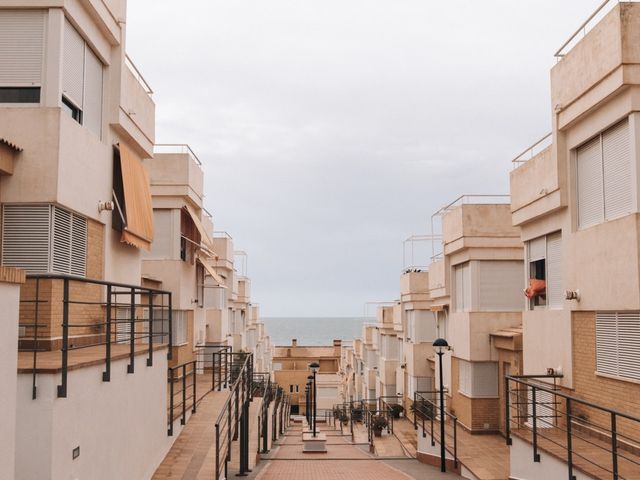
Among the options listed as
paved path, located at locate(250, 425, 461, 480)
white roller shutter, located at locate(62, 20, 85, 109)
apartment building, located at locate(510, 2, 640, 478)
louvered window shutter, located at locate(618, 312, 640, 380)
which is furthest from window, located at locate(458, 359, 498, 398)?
white roller shutter, located at locate(62, 20, 85, 109)

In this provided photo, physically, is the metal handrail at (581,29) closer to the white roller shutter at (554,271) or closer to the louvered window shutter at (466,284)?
the white roller shutter at (554,271)

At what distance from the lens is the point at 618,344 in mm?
12562

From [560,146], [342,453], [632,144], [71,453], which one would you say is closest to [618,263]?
[632,144]

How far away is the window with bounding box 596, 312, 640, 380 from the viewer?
12.0 m

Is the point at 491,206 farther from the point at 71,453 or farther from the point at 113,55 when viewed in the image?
the point at 71,453

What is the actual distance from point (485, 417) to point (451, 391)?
293cm

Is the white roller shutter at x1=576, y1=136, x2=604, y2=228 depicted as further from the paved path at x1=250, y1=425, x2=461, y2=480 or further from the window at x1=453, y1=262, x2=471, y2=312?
the window at x1=453, y1=262, x2=471, y2=312

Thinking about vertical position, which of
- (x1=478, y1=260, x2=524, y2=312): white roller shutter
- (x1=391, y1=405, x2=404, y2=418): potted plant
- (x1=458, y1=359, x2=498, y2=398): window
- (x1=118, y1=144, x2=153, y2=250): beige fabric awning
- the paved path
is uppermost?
(x1=118, y1=144, x2=153, y2=250): beige fabric awning

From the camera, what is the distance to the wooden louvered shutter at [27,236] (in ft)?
36.7

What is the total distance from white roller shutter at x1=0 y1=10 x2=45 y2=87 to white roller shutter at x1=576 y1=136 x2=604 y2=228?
10.1 m

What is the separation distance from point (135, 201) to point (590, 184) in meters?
9.33

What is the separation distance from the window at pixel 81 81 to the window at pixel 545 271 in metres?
10.3

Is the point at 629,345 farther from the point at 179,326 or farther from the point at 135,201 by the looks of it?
the point at 179,326

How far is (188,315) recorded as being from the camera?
24734 mm
